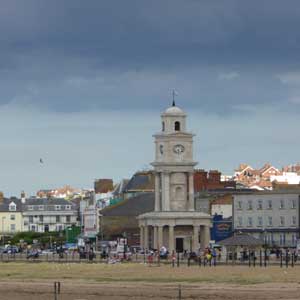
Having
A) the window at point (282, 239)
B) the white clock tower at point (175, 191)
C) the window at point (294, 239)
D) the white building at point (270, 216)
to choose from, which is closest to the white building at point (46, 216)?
the white building at point (270, 216)

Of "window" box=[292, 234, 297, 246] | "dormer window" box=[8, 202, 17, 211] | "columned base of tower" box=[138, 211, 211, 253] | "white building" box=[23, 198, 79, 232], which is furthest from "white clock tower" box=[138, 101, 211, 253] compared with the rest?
"dormer window" box=[8, 202, 17, 211]

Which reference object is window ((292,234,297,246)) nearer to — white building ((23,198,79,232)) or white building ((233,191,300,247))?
white building ((233,191,300,247))

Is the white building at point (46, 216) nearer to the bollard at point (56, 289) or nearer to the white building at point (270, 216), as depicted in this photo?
the white building at point (270, 216)

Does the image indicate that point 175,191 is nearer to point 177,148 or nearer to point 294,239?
point 177,148

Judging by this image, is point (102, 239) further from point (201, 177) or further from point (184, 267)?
point (184, 267)

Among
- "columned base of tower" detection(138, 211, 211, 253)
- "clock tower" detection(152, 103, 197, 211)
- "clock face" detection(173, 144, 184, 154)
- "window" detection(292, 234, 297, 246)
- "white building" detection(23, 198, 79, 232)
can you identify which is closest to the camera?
"columned base of tower" detection(138, 211, 211, 253)

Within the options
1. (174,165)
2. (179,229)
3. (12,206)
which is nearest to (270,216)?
(179,229)

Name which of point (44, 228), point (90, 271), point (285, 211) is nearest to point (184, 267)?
point (90, 271)

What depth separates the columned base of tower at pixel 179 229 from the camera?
10338 centimetres

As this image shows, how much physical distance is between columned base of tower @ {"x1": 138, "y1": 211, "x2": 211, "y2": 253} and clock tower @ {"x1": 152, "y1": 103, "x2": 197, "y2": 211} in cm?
110

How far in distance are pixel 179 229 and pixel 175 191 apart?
320cm

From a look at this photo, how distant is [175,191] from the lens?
344 feet

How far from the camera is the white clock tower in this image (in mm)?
103688

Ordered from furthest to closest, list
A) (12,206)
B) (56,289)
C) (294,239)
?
(12,206), (294,239), (56,289)
